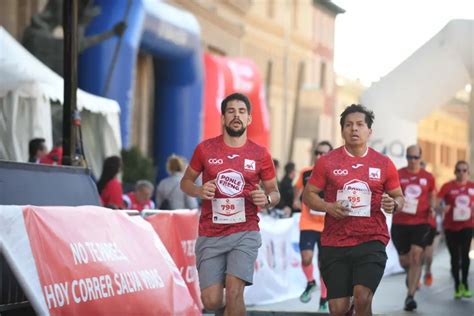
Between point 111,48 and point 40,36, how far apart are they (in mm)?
1243

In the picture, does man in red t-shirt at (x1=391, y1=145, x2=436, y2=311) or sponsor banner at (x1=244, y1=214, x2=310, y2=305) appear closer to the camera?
man in red t-shirt at (x1=391, y1=145, x2=436, y2=311)

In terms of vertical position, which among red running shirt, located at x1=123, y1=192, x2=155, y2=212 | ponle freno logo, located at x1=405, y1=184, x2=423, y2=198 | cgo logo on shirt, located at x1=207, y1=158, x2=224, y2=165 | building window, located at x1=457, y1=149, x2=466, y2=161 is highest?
building window, located at x1=457, y1=149, x2=466, y2=161

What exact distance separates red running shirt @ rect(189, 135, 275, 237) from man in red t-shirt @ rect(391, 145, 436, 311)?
5549 millimetres

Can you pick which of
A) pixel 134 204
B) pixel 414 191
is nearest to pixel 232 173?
A: pixel 414 191

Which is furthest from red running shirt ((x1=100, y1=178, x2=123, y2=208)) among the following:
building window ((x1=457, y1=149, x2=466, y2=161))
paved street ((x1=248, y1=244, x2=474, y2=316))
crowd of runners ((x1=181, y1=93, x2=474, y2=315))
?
building window ((x1=457, y1=149, x2=466, y2=161))

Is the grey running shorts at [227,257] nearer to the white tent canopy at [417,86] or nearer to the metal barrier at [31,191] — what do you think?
the metal barrier at [31,191]

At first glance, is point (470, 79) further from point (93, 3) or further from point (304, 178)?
point (304, 178)

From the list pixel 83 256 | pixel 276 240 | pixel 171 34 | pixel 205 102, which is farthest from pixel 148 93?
pixel 83 256

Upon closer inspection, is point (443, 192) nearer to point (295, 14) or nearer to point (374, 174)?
point (374, 174)

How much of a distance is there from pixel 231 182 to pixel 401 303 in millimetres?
6503

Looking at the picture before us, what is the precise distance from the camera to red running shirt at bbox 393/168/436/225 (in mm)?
13312

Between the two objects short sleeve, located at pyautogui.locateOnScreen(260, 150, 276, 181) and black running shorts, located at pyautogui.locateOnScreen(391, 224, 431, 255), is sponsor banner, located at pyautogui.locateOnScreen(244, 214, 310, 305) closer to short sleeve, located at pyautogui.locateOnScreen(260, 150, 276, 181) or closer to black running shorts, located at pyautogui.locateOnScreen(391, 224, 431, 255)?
black running shorts, located at pyautogui.locateOnScreen(391, 224, 431, 255)

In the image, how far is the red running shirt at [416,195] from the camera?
13312 mm

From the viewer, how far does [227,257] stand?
314 inches
